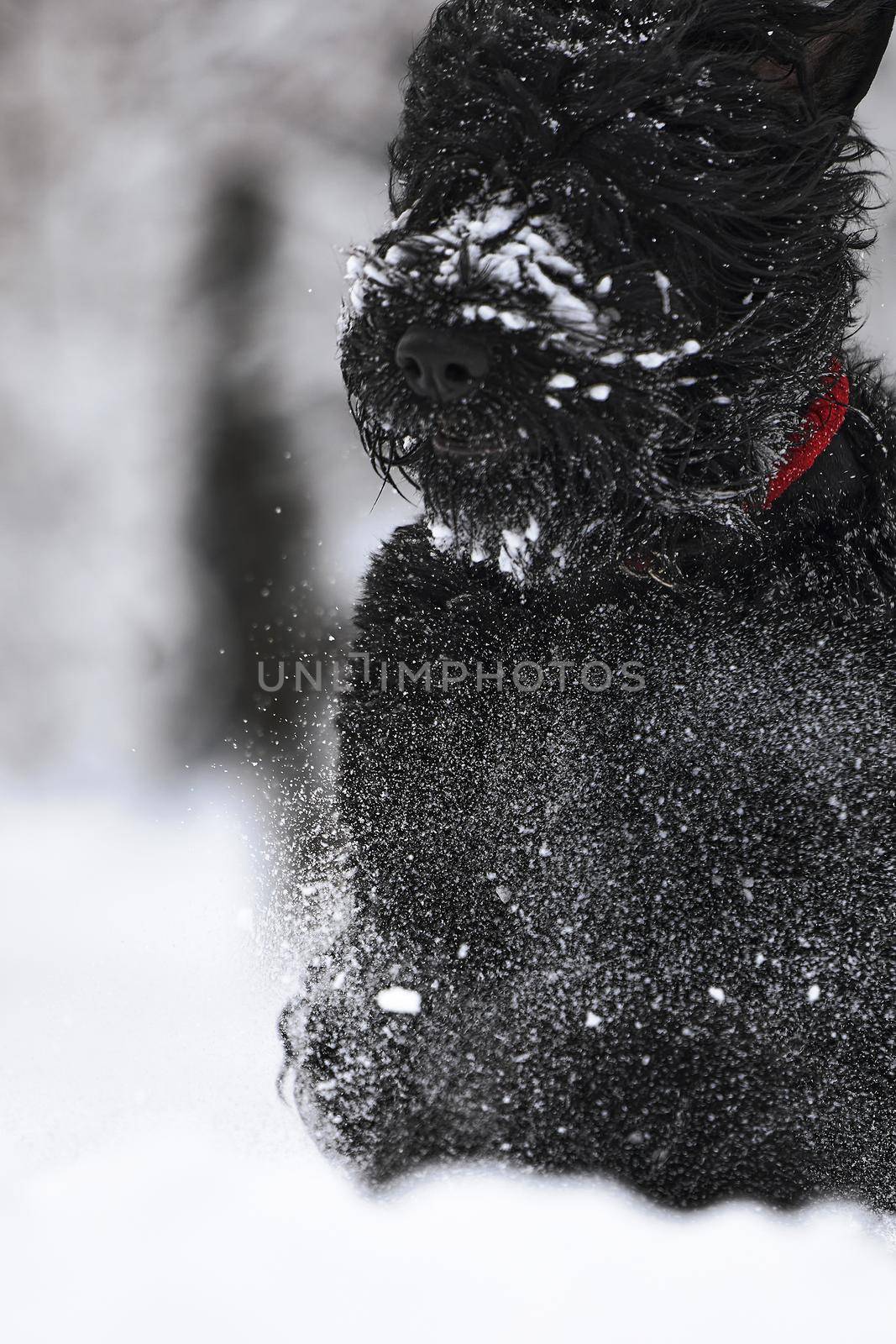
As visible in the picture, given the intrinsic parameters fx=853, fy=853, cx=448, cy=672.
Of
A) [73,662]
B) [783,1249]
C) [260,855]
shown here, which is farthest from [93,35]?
[783,1249]

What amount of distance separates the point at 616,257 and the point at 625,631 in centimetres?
82

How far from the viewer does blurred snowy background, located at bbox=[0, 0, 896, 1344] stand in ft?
5.82

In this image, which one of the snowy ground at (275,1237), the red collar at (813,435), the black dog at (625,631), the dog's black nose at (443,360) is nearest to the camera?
the dog's black nose at (443,360)

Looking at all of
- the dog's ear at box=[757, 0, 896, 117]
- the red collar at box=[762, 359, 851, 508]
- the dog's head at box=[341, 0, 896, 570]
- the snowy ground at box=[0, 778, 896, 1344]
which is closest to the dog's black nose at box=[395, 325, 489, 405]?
the dog's head at box=[341, 0, 896, 570]

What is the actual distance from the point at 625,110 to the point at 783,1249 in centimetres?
214

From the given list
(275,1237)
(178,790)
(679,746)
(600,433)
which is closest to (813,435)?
(600,433)

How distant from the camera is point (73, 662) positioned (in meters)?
3.22

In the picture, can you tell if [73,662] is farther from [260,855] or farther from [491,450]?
[491,450]

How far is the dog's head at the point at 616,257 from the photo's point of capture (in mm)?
1280

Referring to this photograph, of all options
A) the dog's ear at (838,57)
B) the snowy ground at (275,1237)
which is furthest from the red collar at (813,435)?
the snowy ground at (275,1237)

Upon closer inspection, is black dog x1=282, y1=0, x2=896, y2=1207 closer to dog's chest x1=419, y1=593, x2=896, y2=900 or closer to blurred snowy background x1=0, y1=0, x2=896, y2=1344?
dog's chest x1=419, y1=593, x2=896, y2=900

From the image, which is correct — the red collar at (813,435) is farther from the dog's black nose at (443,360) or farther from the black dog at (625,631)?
the dog's black nose at (443,360)

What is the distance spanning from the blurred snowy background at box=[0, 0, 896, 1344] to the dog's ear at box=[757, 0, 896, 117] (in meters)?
1.71

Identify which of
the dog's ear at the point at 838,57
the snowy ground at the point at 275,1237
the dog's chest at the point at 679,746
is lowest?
the snowy ground at the point at 275,1237
